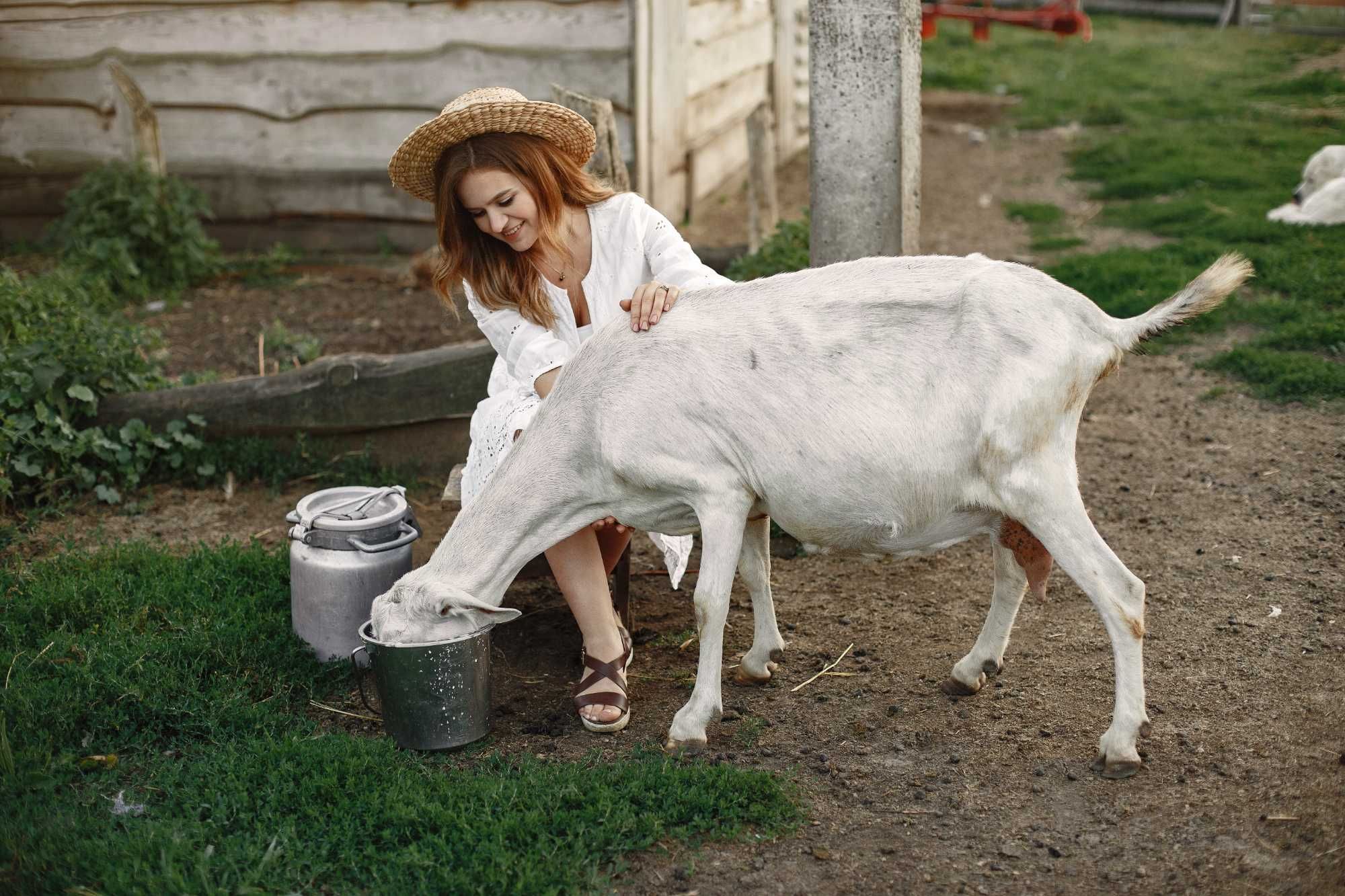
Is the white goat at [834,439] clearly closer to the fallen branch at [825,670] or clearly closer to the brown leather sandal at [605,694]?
the brown leather sandal at [605,694]

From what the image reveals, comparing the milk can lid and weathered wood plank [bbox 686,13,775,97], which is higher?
weathered wood plank [bbox 686,13,775,97]

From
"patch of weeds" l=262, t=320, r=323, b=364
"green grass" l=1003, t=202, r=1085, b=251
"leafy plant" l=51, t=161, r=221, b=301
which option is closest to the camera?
"patch of weeds" l=262, t=320, r=323, b=364

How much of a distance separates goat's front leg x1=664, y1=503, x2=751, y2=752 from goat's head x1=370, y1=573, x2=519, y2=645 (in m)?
0.52

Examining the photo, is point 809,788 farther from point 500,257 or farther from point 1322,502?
point 1322,502

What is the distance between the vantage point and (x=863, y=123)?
4.88m

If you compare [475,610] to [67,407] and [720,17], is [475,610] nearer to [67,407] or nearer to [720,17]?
[67,407]

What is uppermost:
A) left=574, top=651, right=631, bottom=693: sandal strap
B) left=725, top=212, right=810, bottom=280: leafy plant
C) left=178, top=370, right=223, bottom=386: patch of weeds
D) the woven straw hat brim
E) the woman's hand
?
the woven straw hat brim

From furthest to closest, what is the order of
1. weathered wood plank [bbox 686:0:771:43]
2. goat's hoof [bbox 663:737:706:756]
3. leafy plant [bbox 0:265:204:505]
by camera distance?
weathered wood plank [bbox 686:0:771:43] → leafy plant [bbox 0:265:204:505] → goat's hoof [bbox 663:737:706:756]

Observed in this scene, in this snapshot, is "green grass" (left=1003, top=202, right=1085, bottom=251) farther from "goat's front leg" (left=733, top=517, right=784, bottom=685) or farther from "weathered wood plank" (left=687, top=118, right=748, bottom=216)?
"goat's front leg" (left=733, top=517, right=784, bottom=685)

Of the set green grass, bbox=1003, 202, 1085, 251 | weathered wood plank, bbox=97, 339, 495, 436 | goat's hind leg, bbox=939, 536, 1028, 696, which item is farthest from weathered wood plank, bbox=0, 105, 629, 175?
goat's hind leg, bbox=939, 536, 1028, 696

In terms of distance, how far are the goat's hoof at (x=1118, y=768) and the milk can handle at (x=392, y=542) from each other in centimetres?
219

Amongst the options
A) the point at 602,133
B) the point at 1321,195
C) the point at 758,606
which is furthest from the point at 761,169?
the point at 758,606

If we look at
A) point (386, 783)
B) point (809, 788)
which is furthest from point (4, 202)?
point (809, 788)

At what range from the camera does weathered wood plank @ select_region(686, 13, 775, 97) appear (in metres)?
8.82
